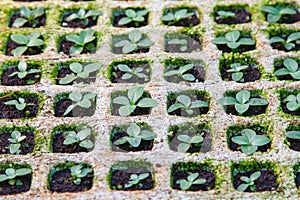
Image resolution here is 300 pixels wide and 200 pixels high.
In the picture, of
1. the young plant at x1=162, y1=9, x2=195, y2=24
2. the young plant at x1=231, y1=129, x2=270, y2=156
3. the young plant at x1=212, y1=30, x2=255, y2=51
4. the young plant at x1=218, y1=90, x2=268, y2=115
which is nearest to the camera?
the young plant at x1=231, y1=129, x2=270, y2=156

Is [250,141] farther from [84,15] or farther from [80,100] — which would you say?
[84,15]

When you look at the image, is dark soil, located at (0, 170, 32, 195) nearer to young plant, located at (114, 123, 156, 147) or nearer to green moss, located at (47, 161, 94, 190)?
green moss, located at (47, 161, 94, 190)

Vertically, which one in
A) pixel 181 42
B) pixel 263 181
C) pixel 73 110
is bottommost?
pixel 263 181

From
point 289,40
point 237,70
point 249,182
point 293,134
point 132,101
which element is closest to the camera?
point 249,182

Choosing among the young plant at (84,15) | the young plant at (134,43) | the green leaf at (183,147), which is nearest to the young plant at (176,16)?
the young plant at (134,43)

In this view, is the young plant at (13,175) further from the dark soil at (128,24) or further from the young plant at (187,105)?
the dark soil at (128,24)

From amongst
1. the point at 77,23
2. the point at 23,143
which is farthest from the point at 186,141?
the point at 77,23

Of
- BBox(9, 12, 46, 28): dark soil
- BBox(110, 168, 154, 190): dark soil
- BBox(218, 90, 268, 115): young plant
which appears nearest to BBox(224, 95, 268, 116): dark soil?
BBox(218, 90, 268, 115): young plant
